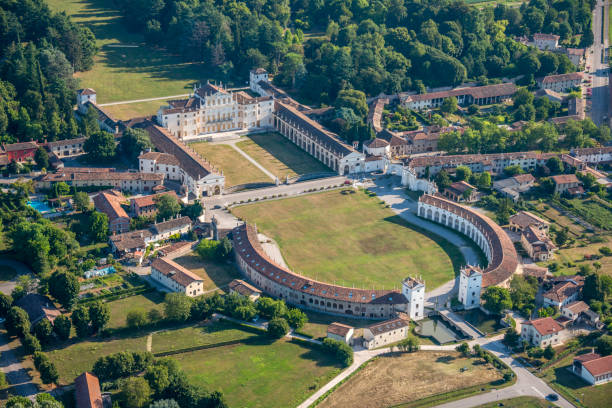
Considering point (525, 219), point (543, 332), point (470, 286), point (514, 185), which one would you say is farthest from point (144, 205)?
point (543, 332)

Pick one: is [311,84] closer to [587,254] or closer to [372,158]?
[372,158]

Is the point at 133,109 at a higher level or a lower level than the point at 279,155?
higher

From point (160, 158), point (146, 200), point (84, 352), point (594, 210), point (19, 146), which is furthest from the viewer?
point (19, 146)

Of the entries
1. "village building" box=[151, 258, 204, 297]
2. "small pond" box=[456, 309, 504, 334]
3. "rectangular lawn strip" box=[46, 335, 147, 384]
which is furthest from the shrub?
"small pond" box=[456, 309, 504, 334]

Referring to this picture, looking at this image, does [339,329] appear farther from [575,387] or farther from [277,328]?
[575,387]


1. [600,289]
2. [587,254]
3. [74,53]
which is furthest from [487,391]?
[74,53]

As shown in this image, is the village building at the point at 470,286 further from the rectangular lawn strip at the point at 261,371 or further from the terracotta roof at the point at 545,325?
the rectangular lawn strip at the point at 261,371
